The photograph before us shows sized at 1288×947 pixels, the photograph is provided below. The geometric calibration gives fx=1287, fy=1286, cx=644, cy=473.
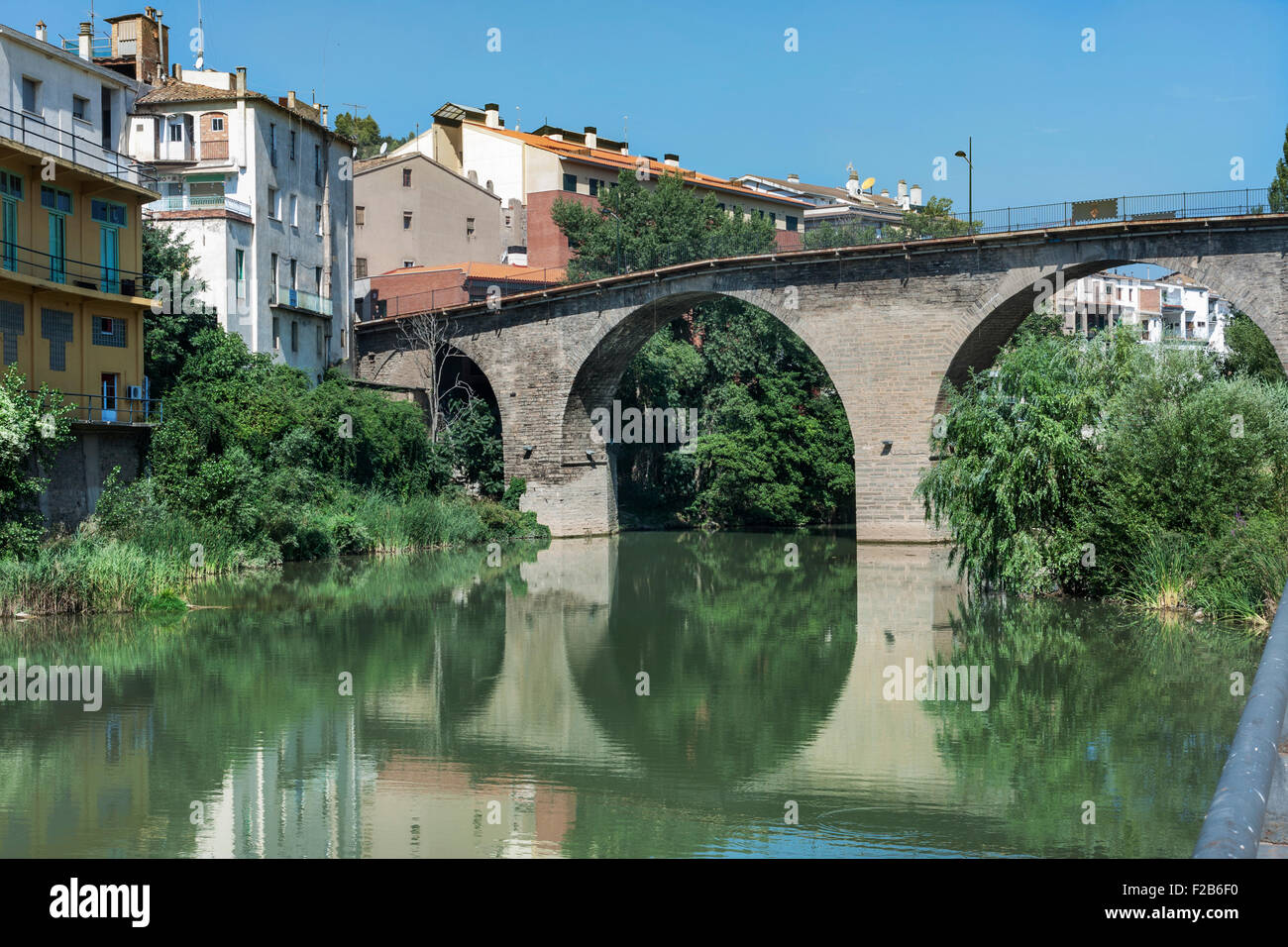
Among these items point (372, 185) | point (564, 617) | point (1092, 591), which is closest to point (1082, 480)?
point (1092, 591)

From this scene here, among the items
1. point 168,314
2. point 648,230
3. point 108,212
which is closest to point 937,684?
point 108,212

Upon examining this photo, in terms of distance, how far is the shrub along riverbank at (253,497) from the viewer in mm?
18578

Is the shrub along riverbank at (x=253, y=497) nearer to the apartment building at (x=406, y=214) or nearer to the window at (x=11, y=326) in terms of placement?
the window at (x=11, y=326)

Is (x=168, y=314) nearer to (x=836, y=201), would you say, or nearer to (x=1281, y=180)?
(x=1281, y=180)

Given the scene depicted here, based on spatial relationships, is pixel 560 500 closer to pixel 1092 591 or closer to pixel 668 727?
pixel 1092 591


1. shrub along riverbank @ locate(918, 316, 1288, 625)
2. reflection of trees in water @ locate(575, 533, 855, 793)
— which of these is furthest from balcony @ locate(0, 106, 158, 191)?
shrub along riverbank @ locate(918, 316, 1288, 625)

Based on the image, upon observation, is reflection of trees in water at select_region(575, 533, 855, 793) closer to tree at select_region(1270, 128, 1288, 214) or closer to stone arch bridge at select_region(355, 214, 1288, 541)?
stone arch bridge at select_region(355, 214, 1288, 541)

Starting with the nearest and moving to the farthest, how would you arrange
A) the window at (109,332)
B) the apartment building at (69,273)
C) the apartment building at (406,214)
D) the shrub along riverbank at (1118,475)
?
the shrub along riverbank at (1118,475) < the apartment building at (69,273) < the window at (109,332) < the apartment building at (406,214)

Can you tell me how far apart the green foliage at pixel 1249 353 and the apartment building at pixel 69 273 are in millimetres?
27122

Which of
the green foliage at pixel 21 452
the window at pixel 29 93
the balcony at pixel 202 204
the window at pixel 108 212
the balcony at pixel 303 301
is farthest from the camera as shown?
the balcony at pixel 303 301

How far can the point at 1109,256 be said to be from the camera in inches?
1022

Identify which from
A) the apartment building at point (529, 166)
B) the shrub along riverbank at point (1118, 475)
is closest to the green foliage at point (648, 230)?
the apartment building at point (529, 166)

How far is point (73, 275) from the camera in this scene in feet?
73.3

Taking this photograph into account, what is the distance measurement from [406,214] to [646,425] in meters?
13.2
